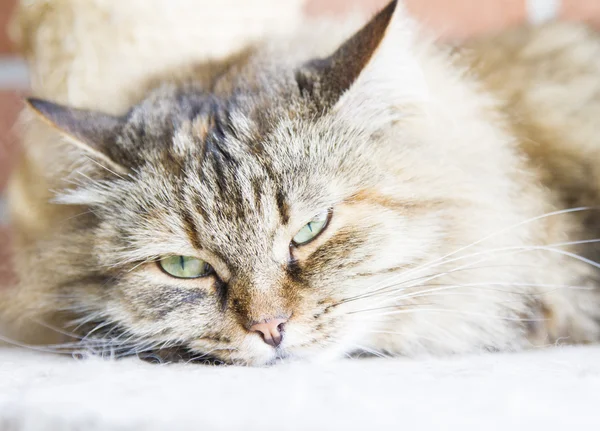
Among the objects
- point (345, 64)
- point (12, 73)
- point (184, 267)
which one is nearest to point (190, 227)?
point (184, 267)

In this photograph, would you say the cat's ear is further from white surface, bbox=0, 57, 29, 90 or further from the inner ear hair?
white surface, bbox=0, 57, 29, 90

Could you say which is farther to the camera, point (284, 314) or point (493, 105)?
point (493, 105)

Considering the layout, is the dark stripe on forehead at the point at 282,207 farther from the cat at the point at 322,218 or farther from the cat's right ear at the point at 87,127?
the cat's right ear at the point at 87,127

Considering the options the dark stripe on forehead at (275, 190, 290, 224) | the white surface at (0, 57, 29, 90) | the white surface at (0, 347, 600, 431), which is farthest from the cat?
the white surface at (0, 57, 29, 90)

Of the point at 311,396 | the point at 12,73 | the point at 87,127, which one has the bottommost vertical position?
the point at 311,396

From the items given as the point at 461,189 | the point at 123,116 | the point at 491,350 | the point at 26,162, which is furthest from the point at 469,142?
the point at 26,162

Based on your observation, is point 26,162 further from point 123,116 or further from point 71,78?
point 123,116

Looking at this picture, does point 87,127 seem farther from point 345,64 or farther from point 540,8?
point 540,8
